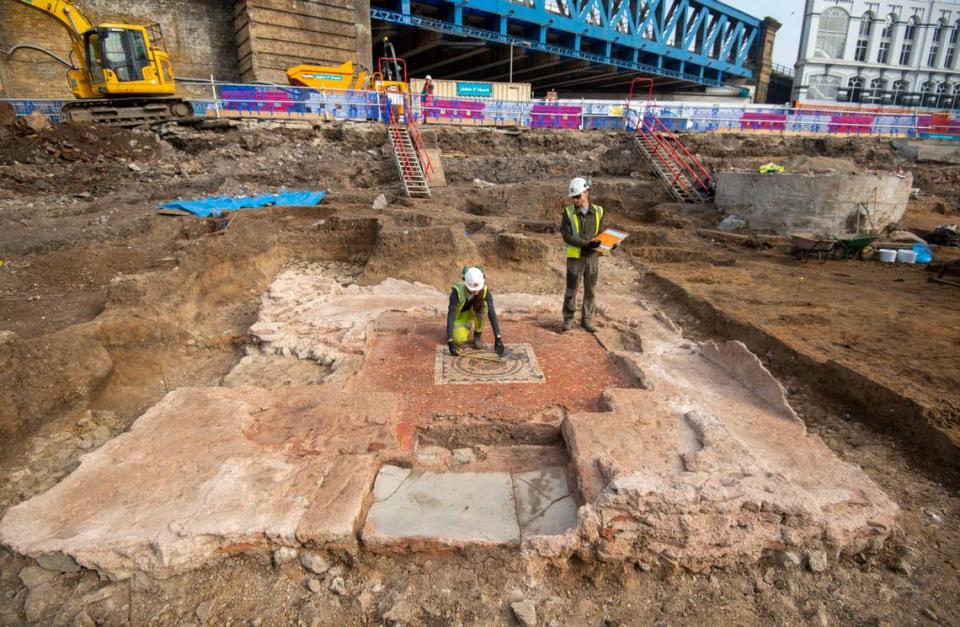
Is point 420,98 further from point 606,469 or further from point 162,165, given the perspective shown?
point 606,469

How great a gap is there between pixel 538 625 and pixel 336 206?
32.6ft

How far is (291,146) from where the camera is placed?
15461 millimetres

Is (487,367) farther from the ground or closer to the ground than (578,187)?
closer to the ground

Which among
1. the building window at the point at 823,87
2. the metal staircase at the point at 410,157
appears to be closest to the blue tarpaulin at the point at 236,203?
the metal staircase at the point at 410,157

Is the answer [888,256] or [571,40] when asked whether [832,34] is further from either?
[888,256]

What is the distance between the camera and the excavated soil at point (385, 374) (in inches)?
99.8

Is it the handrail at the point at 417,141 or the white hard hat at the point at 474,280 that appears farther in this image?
the handrail at the point at 417,141

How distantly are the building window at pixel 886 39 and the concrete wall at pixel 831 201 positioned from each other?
4543cm

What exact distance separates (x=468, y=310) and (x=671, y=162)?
1481 cm

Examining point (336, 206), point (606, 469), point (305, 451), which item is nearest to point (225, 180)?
point (336, 206)

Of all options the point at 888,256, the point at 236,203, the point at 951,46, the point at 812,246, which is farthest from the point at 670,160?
the point at 951,46

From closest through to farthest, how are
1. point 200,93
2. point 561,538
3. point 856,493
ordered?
point 561,538 < point 856,493 < point 200,93

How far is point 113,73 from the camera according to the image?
13.5 m

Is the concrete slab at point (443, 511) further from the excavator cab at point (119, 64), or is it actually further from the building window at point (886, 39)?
the building window at point (886, 39)
